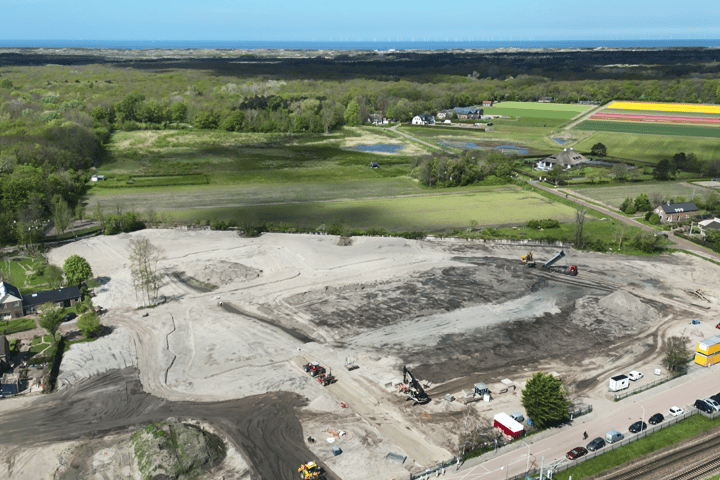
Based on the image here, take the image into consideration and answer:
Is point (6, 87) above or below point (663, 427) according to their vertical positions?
above

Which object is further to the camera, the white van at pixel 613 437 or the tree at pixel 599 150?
the tree at pixel 599 150

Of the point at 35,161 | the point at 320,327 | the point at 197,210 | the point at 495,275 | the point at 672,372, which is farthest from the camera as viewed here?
the point at 35,161

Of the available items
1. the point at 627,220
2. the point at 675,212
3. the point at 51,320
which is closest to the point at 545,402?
the point at 51,320

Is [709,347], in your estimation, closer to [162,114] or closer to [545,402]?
[545,402]

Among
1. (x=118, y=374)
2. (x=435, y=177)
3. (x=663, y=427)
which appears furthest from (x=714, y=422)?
(x=435, y=177)

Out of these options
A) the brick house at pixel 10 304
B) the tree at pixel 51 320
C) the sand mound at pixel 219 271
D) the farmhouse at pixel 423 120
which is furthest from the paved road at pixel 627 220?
the brick house at pixel 10 304

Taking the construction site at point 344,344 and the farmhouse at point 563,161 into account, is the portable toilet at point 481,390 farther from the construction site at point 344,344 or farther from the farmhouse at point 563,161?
the farmhouse at point 563,161

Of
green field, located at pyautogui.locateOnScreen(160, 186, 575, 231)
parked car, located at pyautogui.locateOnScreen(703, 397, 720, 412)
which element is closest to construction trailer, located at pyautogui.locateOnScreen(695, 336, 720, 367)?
parked car, located at pyautogui.locateOnScreen(703, 397, 720, 412)

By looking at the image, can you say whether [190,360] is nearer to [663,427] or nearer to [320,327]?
[320,327]
